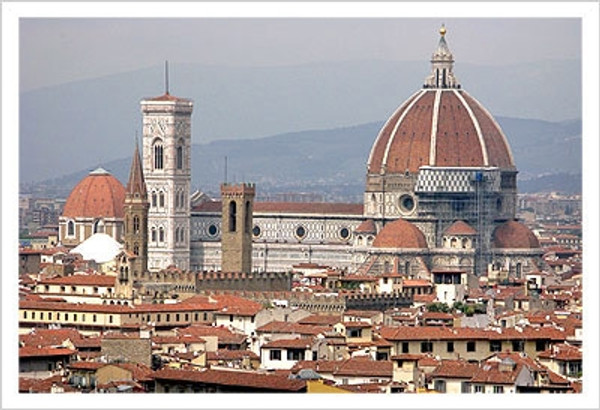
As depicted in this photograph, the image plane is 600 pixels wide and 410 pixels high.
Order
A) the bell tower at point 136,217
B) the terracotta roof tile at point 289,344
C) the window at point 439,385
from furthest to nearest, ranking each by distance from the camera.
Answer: the bell tower at point 136,217 → the terracotta roof tile at point 289,344 → the window at point 439,385

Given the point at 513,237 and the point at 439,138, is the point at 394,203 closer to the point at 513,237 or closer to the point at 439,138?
the point at 439,138

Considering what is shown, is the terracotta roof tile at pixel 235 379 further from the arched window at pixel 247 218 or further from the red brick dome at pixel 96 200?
the red brick dome at pixel 96 200

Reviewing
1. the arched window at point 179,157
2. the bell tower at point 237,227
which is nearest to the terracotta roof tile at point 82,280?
the bell tower at point 237,227

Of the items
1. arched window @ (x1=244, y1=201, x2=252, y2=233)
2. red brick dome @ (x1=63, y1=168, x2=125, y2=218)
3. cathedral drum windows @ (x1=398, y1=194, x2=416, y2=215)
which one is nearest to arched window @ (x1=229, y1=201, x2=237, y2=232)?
arched window @ (x1=244, y1=201, x2=252, y2=233)

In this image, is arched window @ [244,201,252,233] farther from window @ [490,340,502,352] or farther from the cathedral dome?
window @ [490,340,502,352]

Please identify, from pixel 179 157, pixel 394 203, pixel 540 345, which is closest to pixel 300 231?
pixel 394 203

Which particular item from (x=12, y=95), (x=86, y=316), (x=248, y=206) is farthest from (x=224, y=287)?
(x=12, y=95)
